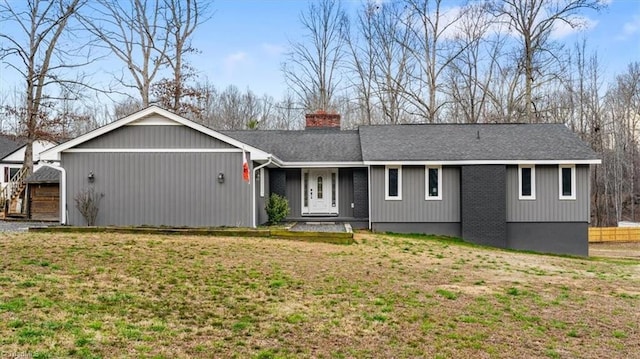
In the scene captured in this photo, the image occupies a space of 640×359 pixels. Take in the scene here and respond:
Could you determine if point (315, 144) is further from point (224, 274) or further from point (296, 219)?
point (224, 274)

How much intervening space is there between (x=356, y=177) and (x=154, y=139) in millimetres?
7434

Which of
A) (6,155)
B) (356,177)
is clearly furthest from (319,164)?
(6,155)

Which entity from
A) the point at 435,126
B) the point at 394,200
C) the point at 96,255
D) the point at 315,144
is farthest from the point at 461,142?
the point at 96,255

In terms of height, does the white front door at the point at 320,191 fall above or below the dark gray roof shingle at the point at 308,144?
below

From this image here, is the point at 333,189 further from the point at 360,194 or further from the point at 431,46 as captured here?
the point at 431,46

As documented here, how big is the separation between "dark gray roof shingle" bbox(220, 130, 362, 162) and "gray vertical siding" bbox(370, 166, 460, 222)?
2.12 metres

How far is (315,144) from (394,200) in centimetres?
457

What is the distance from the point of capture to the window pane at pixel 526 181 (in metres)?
17.6

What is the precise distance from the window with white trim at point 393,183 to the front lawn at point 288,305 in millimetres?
6504

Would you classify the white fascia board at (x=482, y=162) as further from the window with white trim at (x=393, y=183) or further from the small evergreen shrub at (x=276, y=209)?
Answer: the small evergreen shrub at (x=276, y=209)

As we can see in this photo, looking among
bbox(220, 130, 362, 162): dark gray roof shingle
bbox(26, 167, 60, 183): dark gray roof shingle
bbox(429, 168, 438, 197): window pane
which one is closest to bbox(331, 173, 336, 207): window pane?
bbox(220, 130, 362, 162): dark gray roof shingle

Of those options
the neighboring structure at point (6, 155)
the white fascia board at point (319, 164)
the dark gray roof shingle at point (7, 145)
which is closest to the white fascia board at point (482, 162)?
the white fascia board at point (319, 164)

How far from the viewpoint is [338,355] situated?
5098 mm

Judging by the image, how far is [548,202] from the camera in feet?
57.4
